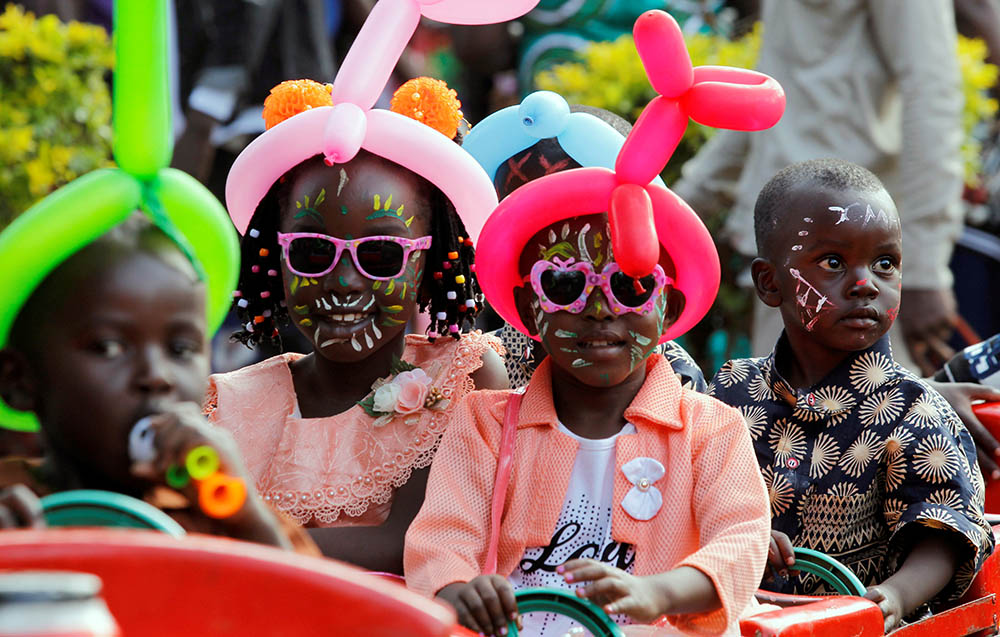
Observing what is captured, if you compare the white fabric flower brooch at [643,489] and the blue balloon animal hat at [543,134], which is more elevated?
the blue balloon animal hat at [543,134]

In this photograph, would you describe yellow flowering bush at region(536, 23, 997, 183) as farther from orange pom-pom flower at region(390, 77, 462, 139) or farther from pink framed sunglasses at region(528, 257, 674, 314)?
pink framed sunglasses at region(528, 257, 674, 314)

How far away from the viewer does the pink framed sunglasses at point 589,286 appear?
2.75 meters

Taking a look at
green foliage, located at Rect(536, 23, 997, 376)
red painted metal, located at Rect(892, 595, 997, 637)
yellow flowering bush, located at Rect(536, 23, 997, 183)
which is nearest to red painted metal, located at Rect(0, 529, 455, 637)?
red painted metal, located at Rect(892, 595, 997, 637)

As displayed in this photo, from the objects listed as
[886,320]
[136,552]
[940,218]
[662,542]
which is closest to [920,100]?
[940,218]

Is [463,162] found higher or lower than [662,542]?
higher

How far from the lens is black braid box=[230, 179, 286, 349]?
3281 mm

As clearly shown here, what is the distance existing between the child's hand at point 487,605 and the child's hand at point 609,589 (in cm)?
14

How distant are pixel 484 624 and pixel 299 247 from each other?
110cm

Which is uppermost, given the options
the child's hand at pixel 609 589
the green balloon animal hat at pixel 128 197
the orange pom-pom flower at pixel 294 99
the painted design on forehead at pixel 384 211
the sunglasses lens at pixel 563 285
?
the green balloon animal hat at pixel 128 197

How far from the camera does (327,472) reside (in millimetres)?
3096

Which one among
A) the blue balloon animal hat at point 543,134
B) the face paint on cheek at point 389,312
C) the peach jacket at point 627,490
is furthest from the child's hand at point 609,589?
the blue balloon animal hat at point 543,134

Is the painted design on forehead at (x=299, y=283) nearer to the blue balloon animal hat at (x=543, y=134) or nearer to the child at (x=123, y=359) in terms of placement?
the blue balloon animal hat at (x=543, y=134)

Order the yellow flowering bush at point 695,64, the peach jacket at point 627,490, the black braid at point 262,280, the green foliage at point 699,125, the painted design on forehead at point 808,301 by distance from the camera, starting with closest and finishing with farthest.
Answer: the peach jacket at point 627,490, the black braid at point 262,280, the painted design on forehead at point 808,301, the green foliage at point 699,125, the yellow flowering bush at point 695,64

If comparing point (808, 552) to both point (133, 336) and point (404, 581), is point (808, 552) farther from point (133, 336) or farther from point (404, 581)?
point (133, 336)
